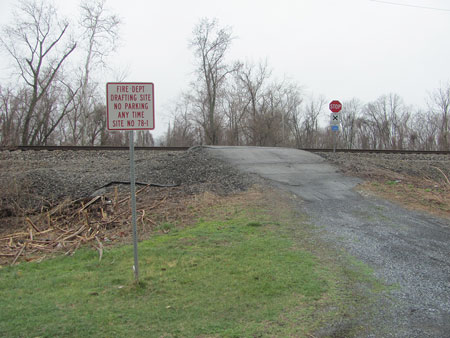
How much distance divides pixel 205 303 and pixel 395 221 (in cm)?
534

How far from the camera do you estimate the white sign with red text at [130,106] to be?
442 centimetres

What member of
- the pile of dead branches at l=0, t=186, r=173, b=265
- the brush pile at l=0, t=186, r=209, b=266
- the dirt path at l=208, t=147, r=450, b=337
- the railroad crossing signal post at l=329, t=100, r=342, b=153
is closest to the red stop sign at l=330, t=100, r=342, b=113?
the railroad crossing signal post at l=329, t=100, r=342, b=153

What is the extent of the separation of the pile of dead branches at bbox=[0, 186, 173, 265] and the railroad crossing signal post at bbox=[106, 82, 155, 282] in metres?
2.38

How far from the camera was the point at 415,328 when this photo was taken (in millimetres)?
3531

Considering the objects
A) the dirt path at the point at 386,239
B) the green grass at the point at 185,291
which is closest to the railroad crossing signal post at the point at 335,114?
the dirt path at the point at 386,239

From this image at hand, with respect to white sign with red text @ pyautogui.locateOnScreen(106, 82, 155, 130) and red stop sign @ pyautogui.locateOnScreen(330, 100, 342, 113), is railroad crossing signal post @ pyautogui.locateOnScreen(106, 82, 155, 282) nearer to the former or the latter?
white sign with red text @ pyautogui.locateOnScreen(106, 82, 155, 130)

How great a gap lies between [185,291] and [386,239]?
400 cm

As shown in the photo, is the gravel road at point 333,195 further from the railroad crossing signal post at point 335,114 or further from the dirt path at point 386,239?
the railroad crossing signal post at point 335,114

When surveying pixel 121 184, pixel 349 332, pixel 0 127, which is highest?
pixel 0 127

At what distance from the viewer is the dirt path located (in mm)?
3771

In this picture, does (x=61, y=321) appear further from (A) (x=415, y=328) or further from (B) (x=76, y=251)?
(A) (x=415, y=328)

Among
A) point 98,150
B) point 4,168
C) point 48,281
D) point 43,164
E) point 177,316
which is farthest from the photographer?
point 98,150

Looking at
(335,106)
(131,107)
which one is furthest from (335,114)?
(131,107)

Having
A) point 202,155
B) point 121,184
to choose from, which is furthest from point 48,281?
point 202,155
